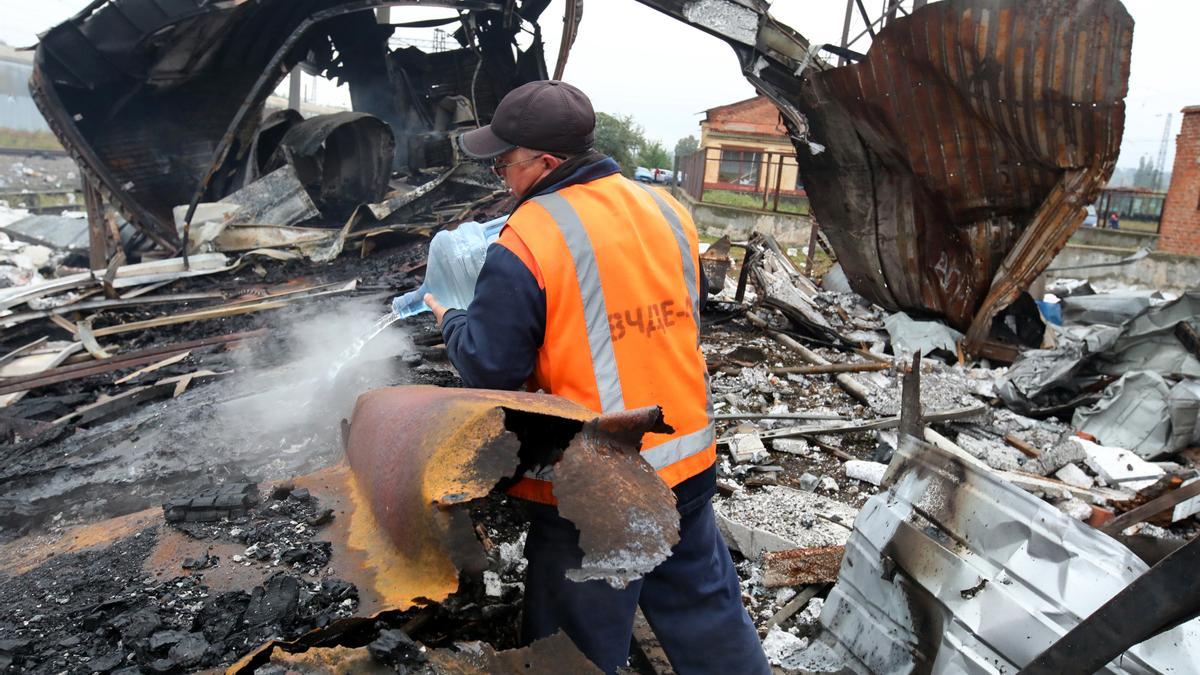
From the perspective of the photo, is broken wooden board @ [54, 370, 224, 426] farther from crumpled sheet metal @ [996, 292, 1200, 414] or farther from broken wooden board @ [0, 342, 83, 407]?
crumpled sheet metal @ [996, 292, 1200, 414]

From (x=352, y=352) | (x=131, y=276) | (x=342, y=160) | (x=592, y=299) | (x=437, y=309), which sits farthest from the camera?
(x=342, y=160)

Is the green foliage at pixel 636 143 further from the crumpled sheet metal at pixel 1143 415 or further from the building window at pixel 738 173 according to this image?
the crumpled sheet metal at pixel 1143 415

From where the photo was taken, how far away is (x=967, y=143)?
247 inches

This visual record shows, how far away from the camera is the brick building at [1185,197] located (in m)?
14.1

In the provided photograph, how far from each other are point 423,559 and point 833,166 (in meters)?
7.06

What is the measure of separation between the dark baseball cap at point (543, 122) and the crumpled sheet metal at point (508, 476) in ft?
2.29

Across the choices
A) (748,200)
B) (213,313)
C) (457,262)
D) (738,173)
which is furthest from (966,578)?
(738,173)

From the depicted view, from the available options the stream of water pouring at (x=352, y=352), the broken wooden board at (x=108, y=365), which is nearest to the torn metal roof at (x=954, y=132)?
the stream of water pouring at (x=352, y=352)

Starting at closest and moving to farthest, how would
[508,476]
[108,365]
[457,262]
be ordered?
[508,476], [457,262], [108,365]

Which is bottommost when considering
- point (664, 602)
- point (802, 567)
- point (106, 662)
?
point (802, 567)

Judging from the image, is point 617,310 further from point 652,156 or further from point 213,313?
point 652,156

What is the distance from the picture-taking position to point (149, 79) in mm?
8250

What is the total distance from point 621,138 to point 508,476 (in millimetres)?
37711

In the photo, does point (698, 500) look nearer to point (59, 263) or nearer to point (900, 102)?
point (900, 102)
